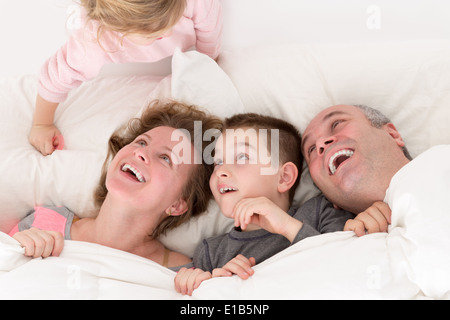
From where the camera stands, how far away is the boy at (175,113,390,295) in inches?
46.2

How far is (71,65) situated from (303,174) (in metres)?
0.73

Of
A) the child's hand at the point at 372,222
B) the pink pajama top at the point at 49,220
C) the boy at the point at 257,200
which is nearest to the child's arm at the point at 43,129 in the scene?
the pink pajama top at the point at 49,220

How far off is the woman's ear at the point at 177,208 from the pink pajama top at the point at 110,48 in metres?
0.45

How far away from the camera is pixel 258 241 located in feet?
4.18

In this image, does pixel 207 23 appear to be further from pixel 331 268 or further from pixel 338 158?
pixel 331 268

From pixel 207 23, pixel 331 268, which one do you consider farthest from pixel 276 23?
pixel 331 268

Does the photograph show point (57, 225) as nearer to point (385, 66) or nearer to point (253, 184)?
point (253, 184)

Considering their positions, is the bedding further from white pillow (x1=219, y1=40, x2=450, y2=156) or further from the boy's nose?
the boy's nose

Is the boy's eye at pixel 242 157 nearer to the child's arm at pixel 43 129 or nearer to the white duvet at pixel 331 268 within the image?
the white duvet at pixel 331 268

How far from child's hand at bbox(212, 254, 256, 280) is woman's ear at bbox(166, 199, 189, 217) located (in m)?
0.26


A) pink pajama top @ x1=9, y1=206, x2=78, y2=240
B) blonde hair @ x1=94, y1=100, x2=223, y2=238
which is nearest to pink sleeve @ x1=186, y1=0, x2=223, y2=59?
blonde hair @ x1=94, y1=100, x2=223, y2=238

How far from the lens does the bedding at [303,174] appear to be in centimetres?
101
